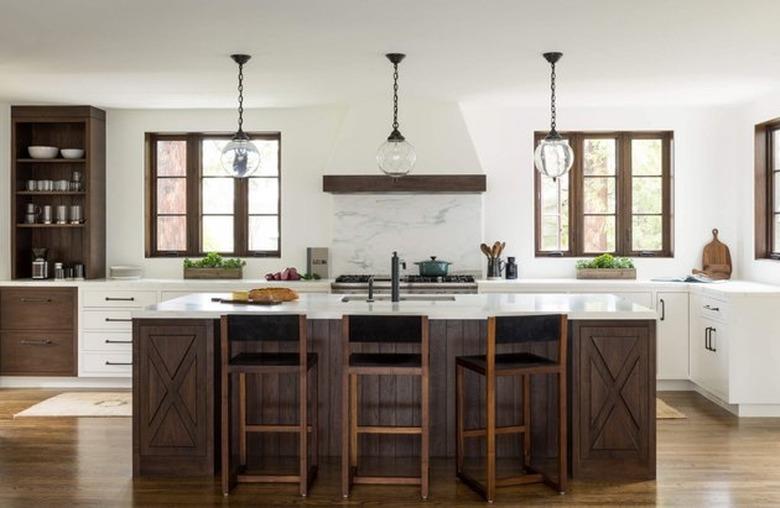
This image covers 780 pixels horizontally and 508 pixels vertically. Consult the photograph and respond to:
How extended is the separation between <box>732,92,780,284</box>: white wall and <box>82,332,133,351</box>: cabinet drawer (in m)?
5.39

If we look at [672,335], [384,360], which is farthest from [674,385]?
[384,360]

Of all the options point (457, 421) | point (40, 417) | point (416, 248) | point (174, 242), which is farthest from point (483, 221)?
point (40, 417)

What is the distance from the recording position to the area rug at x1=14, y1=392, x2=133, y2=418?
6355mm

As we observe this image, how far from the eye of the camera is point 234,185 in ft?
26.5

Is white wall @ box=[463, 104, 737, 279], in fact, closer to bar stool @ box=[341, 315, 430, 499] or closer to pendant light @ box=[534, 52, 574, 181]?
pendant light @ box=[534, 52, 574, 181]

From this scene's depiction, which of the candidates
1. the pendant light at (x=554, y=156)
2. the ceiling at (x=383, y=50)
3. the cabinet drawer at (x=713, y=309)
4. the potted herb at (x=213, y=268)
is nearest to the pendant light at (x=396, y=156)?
the ceiling at (x=383, y=50)

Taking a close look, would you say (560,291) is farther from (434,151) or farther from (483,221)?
(434,151)

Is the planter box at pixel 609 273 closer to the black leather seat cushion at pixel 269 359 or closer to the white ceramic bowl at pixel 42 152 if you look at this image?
the black leather seat cushion at pixel 269 359

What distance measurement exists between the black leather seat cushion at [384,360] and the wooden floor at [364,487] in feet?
2.22

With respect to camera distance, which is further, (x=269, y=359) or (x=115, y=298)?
(x=115, y=298)

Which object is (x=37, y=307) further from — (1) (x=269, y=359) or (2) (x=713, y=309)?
(2) (x=713, y=309)

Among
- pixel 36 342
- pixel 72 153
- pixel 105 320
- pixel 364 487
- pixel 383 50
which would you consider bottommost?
pixel 364 487

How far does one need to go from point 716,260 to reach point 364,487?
4.55 metres

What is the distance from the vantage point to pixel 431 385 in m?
4.95
